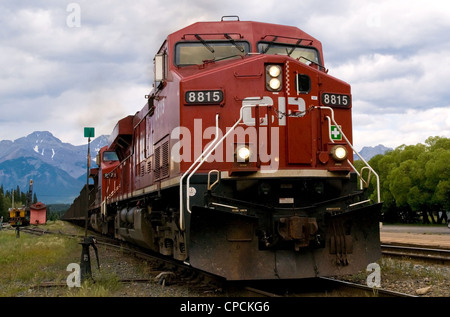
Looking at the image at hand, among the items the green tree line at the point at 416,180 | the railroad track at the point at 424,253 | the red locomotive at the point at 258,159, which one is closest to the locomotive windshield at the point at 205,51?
the red locomotive at the point at 258,159

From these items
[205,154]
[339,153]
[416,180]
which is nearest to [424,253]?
[339,153]

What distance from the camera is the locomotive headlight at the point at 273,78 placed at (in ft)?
26.4

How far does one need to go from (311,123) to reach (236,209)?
1.79 m

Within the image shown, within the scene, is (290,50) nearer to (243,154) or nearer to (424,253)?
(243,154)

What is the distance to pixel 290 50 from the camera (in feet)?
29.8

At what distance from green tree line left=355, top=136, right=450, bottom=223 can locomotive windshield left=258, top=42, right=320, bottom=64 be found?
106 feet

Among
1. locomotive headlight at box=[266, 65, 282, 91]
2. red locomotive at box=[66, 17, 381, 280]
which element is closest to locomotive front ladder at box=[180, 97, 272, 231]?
red locomotive at box=[66, 17, 381, 280]

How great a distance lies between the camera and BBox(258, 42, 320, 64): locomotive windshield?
350 inches

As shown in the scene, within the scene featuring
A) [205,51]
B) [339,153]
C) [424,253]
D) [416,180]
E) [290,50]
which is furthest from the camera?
[416,180]

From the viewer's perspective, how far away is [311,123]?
26.2 feet

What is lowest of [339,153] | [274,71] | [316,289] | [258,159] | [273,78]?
[316,289]

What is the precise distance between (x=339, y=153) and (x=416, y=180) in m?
42.9
